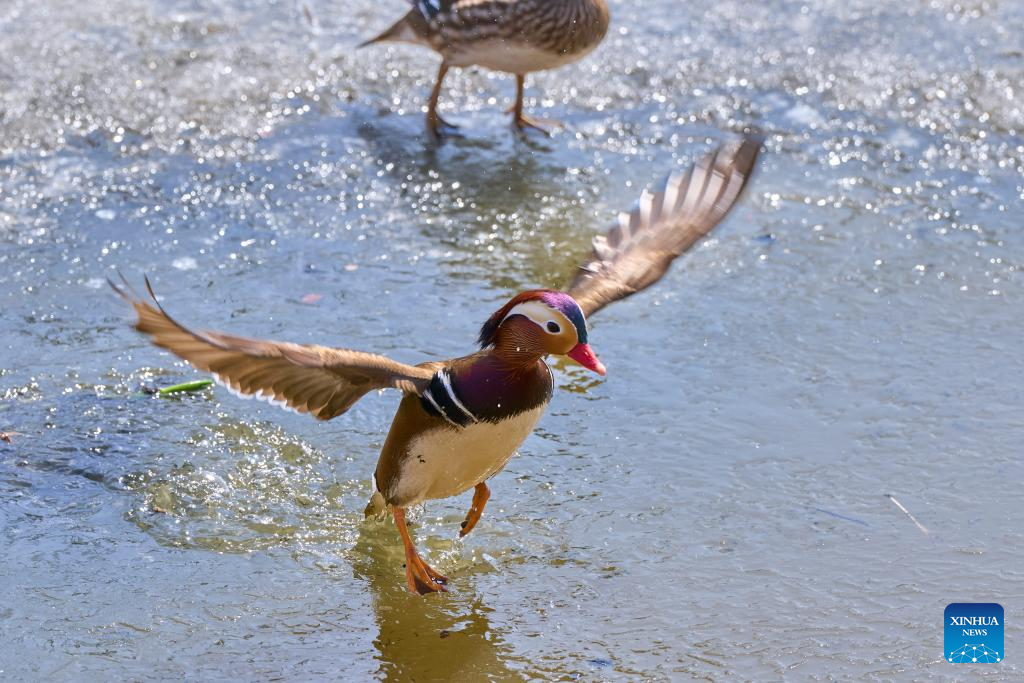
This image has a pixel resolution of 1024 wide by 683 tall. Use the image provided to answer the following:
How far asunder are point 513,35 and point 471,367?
360 centimetres

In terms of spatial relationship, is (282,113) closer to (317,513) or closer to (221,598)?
(317,513)

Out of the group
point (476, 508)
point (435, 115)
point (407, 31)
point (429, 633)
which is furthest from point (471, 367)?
point (407, 31)

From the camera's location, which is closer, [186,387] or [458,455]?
[458,455]

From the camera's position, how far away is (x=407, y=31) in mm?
7203

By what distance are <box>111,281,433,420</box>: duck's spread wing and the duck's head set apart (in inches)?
10.7

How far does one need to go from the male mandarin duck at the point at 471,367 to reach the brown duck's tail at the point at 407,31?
327 centimetres

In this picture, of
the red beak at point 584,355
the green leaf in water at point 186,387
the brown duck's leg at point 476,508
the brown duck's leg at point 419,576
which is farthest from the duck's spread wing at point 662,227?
the green leaf in water at point 186,387

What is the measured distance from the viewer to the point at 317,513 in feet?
13.1

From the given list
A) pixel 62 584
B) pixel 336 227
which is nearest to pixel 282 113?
pixel 336 227

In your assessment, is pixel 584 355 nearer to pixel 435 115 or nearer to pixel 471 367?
pixel 471 367

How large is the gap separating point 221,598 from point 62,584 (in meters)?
0.42

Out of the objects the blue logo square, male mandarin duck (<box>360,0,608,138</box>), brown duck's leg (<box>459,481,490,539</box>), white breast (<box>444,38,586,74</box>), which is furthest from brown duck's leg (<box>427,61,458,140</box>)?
the blue logo square

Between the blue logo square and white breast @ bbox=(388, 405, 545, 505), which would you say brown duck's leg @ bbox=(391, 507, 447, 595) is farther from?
the blue logo square

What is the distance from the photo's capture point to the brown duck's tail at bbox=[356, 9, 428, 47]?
7078 mm
